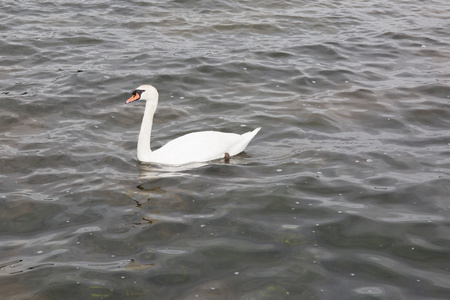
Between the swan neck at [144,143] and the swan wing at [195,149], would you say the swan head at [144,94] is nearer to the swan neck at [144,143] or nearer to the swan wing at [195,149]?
the swan neck at [144,143]

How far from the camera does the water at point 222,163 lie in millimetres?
6977

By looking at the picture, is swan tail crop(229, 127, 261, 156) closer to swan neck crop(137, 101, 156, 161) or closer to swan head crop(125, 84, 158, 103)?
swan neck crop(137, 101, 156, 161)

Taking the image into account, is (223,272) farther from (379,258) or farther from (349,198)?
(349,198)

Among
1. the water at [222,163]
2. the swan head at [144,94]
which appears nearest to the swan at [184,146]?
the swan head at [144,94]

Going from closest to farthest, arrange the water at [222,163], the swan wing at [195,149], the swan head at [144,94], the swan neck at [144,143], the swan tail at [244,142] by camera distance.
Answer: the water at [222,163]
the swan wing at [195,149]
the swan neck at [144,143]
the swan head at [144,94]
the swan tail at [244,142]

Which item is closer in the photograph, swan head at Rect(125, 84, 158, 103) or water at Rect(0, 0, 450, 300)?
water at Rect(0, 0, 450, 300)

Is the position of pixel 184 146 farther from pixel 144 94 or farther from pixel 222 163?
pixel 144 94

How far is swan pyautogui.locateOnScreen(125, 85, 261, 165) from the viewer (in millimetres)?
9641

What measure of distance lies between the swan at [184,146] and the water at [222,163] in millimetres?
200

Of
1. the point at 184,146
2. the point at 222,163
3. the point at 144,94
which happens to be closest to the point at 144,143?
the point at 184,146

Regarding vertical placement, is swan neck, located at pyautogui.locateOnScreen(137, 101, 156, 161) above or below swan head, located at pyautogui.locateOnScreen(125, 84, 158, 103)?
below

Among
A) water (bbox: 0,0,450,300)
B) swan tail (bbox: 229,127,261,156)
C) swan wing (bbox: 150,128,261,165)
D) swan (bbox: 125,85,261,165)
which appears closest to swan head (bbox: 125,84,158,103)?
swan (bbox: 125,85,261,165)

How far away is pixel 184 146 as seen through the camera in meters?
9.65

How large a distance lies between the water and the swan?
0.66 ft
